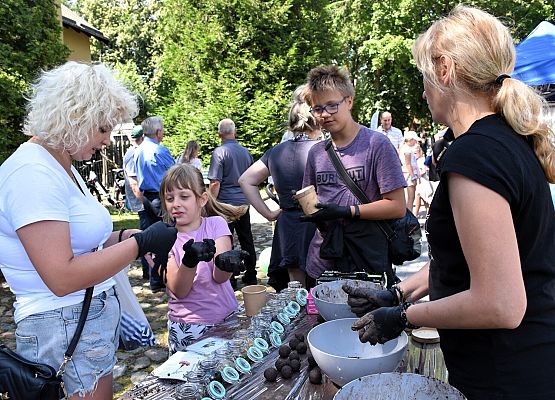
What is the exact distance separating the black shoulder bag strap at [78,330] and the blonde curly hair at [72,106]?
53 centimetres

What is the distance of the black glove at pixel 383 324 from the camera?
4.54 feet

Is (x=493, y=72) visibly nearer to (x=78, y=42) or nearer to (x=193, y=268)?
(x=193, y=268)

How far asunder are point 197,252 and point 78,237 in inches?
22.4

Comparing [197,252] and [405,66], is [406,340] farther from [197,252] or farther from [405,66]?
[405,66]

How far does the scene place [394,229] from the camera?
259 centimetres

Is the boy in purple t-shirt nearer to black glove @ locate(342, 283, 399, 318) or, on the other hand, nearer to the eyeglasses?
the eyeglasses

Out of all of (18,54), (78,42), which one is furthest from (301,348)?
(78,42)

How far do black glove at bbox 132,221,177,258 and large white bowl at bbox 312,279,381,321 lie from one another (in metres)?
0.65

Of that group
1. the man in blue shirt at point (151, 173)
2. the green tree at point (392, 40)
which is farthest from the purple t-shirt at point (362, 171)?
the green tree at point (392, 40)

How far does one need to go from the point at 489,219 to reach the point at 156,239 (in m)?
1.22

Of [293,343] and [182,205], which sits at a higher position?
[182,205]

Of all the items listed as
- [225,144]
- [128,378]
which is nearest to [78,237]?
[128,378]

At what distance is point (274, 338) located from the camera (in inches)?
78.9

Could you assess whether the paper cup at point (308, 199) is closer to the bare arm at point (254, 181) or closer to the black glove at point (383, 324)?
the black glove at point (383, 324)
